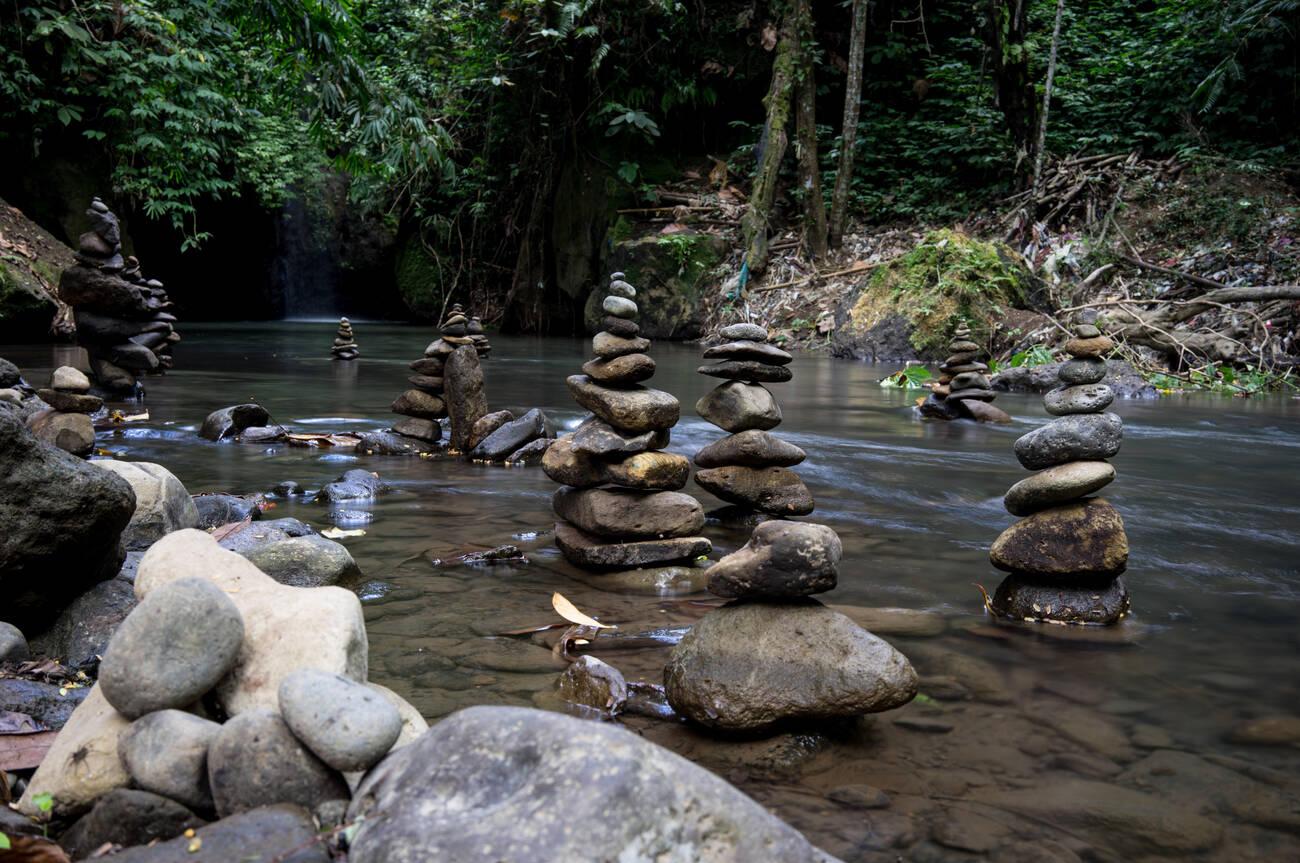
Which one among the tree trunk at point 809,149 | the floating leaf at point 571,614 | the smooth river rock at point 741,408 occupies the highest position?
the tree trunk at point 809,149

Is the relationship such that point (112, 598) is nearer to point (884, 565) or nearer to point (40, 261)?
point (884, 565)

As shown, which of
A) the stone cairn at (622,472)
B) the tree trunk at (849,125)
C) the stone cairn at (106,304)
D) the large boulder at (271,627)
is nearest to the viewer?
the large boulder at (271,627)

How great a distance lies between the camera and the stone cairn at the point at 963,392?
10047 mm

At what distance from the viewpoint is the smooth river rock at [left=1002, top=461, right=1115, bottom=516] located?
13.2 feet

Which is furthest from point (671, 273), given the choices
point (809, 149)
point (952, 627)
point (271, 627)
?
point (271, 627)

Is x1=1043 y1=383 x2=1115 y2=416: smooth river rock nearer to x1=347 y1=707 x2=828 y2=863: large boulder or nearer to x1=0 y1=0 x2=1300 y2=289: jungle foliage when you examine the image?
x1=347 y1=707 x2=828 y2=863: large boulder

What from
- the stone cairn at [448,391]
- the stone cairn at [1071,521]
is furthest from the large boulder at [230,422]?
the stone cairn at [1071,521]

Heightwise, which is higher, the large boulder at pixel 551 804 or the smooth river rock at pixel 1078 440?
the smooth river rock at pixel 1078 440

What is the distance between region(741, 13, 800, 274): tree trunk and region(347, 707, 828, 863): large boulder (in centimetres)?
1791

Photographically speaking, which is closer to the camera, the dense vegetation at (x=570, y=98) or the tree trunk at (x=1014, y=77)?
the dense vegetation at (x=570, y=98)

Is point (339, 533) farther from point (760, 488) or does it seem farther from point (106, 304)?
point (106, 304)

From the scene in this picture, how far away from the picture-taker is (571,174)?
23.0 m

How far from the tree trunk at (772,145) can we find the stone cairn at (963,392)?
9.44m

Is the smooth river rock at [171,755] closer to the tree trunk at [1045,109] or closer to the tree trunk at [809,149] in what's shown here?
the tree trunk at [1045,109]
